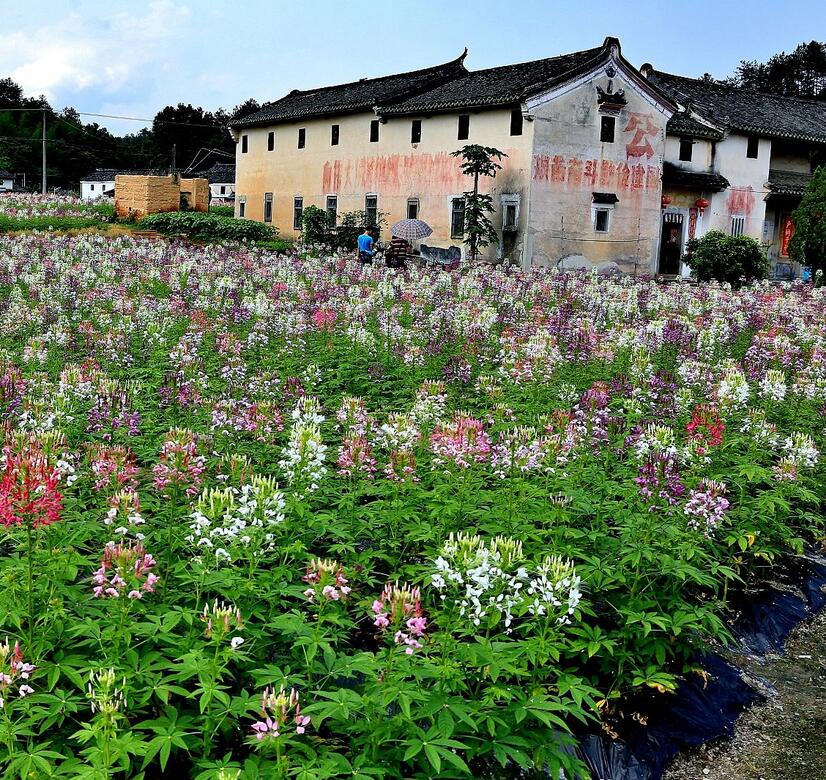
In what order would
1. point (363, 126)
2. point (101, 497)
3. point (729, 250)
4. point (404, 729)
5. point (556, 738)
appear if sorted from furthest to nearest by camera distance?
point (363, 126)
point (729, 250)
point (101, 497)
point (556, 738)
point (404, 729)

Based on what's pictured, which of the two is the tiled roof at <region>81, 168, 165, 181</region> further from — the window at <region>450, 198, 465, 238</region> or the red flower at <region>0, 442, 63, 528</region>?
the red flower at <region>0, 442, 63, 528</region>

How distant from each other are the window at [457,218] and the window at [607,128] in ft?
20.7

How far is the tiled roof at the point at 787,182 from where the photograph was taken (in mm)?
43844

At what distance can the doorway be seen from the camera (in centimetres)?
4112

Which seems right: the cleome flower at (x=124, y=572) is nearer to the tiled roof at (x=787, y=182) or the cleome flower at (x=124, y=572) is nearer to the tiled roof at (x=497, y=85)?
the tiled roof at (x=497, y=85)

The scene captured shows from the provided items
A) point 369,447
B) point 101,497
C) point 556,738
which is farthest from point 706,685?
point 101,497

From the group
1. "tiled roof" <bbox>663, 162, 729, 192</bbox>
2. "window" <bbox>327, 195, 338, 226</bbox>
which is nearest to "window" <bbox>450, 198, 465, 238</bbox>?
"window" <bbox>327, 195, 338, 226</bbox>

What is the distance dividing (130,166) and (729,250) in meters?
104

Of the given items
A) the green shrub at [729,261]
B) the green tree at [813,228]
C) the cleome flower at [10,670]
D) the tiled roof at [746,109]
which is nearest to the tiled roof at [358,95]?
the tiled roof at [746,109]

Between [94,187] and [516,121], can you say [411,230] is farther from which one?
[94,187]

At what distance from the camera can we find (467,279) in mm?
20188

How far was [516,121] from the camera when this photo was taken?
3575 cm

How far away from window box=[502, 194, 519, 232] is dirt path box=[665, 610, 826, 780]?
30021mm

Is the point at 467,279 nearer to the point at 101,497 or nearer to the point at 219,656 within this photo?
the point at 101,497
